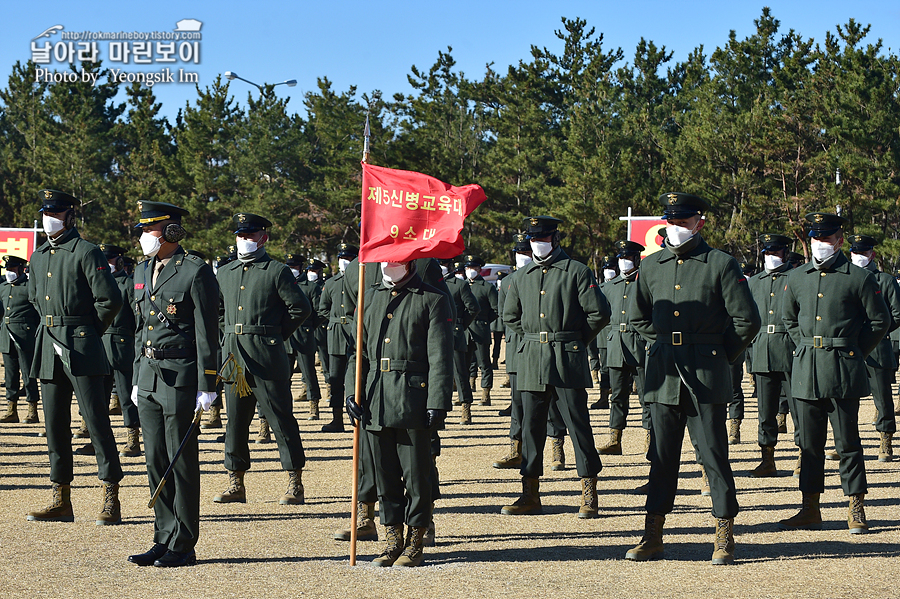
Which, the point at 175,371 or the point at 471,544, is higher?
the point at 175,371

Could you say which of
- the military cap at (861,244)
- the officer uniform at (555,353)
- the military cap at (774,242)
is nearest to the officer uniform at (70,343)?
the officer uniform at (555,353)

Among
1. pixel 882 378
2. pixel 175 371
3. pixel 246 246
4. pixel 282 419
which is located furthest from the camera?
pixel 882 378

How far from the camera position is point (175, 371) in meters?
7.06

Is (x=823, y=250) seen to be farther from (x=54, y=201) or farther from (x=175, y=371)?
(x=54, y=201)

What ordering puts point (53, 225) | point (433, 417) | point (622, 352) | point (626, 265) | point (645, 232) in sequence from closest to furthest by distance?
point (433, 417), point (53, 225), point (622, 352), point (626, 265), point (645, 232)

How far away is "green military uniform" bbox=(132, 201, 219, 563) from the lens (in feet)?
23.0

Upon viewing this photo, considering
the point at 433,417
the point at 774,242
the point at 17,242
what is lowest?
the point at 433,417

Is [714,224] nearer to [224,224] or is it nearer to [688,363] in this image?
[224,224]

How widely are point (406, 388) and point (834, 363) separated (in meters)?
3.45

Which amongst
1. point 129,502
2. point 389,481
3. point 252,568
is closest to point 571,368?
point 389,481

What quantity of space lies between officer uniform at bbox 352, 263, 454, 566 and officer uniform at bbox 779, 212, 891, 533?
306cm

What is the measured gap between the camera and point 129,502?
30.0 ft

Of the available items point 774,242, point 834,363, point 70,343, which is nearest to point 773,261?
point 774,242

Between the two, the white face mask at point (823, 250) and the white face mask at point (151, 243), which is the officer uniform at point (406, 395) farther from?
the white face mask at point (823, 250)
